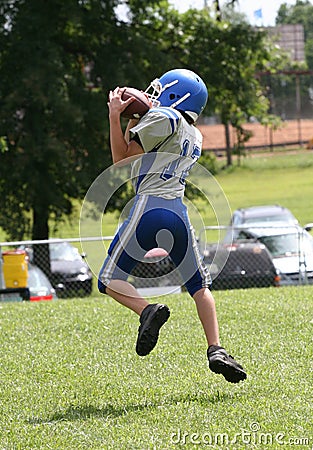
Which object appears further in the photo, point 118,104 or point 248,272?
point 248,272

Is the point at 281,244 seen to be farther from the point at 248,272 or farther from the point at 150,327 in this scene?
the point at 150,327

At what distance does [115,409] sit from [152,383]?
629 mm

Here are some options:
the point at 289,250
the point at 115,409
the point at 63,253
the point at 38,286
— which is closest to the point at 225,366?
the point at 115,409

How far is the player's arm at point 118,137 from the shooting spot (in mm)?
4945

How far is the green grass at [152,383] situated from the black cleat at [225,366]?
140 mm

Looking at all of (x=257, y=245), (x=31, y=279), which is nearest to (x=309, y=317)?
(x=257, y=245)

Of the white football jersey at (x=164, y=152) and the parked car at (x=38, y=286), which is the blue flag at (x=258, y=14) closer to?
the parked car at (x=38, y=286)

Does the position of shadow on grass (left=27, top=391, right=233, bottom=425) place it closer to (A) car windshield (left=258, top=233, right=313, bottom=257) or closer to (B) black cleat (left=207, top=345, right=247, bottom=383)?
(B) black cleat (left=207, top=345, right=247, bottom=383)

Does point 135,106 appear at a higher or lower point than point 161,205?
higher

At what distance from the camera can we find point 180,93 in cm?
522

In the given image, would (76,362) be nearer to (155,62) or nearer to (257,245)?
(257,245)

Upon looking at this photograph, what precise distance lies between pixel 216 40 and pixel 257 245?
8767 millimetres

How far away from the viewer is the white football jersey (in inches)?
195

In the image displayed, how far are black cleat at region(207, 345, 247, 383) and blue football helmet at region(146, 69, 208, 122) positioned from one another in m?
1.37
